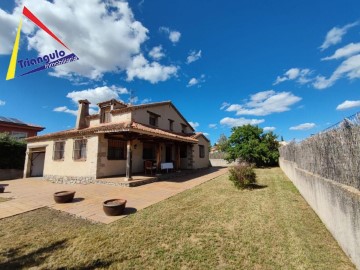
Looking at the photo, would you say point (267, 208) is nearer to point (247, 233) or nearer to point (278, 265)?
point (247, 233)

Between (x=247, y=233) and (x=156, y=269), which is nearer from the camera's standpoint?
(x=156, y=269)

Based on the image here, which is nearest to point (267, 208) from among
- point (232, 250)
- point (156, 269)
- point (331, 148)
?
point (331, 148)

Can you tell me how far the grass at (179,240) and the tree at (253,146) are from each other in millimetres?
15499

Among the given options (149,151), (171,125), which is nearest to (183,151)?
(171,125)

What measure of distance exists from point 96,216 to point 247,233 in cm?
414

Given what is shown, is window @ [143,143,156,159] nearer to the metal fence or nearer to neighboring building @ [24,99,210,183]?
neighboring building @ [24,99,210,183]

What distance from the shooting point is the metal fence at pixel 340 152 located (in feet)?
10.6

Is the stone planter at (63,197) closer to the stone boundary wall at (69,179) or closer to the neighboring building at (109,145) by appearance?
the neighboring building at (109,145)

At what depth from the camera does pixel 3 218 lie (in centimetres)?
547

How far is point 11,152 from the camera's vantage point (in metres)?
16.1

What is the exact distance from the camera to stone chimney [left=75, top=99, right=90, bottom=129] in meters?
15.5

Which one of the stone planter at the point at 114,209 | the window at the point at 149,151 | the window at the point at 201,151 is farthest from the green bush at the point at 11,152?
the window at the point at 201,151

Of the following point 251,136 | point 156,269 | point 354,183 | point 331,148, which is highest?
point 251,136

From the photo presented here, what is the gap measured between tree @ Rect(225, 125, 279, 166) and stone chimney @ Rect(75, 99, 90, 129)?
51.4 feet
